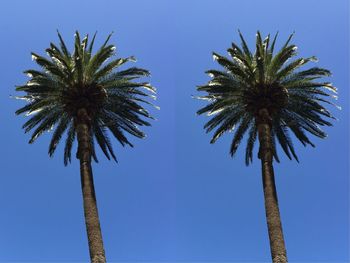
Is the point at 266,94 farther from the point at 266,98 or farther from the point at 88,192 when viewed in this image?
the point at 88,192

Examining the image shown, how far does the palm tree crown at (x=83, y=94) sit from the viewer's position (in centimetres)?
2853

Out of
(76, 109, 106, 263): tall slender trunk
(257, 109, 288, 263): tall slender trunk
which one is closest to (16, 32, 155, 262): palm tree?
(76, 109, 106, 263): tall slender trunk

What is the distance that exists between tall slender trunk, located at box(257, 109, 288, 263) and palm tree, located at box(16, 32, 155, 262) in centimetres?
651

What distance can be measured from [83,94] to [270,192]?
1052 cm

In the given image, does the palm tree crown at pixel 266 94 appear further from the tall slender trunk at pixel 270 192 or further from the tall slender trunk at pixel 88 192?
the tall slender trunk at pixel 88 192

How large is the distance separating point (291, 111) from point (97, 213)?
11942mm

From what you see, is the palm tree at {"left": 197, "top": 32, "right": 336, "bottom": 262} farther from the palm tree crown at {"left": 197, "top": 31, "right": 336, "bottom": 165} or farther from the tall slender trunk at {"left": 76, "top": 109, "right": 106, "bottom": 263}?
the tall slender trunk at {"left": 76, "top": 109, "right": 106, "bottom": 263}

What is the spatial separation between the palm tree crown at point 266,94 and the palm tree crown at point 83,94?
4036mm

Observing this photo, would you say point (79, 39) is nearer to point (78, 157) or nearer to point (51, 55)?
point (51, 55)

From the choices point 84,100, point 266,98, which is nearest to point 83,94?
point 84,100

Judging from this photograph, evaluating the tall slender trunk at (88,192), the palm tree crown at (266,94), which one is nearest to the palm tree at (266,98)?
the palm tree crown at (266,94)

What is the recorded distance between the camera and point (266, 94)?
94.8 feet

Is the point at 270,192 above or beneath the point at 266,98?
beneath

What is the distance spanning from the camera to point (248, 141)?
105ft
